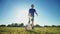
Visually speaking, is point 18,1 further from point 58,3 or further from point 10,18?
point 58,3

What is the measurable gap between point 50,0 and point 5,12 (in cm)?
141

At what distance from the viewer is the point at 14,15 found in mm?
3797

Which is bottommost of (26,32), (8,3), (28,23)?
(26,32)

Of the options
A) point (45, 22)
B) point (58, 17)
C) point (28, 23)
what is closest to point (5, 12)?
point (28, 23)

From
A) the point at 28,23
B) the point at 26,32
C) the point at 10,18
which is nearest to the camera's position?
the point at 26,32

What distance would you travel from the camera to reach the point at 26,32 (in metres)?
3.22

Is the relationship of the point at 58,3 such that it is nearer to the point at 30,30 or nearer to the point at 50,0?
the point at 50,0

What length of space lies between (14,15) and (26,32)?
81cm

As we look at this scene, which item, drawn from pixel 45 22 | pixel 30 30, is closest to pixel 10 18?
pixel 30 30

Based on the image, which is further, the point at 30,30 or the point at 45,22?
the point at 45,22

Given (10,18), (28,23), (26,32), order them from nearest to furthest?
(26,32) < (28,23) < (10,18)

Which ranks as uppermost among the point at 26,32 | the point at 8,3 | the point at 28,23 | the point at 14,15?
the point at 8,3

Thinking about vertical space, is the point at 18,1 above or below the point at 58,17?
above

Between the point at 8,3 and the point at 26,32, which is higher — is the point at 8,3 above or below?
above
